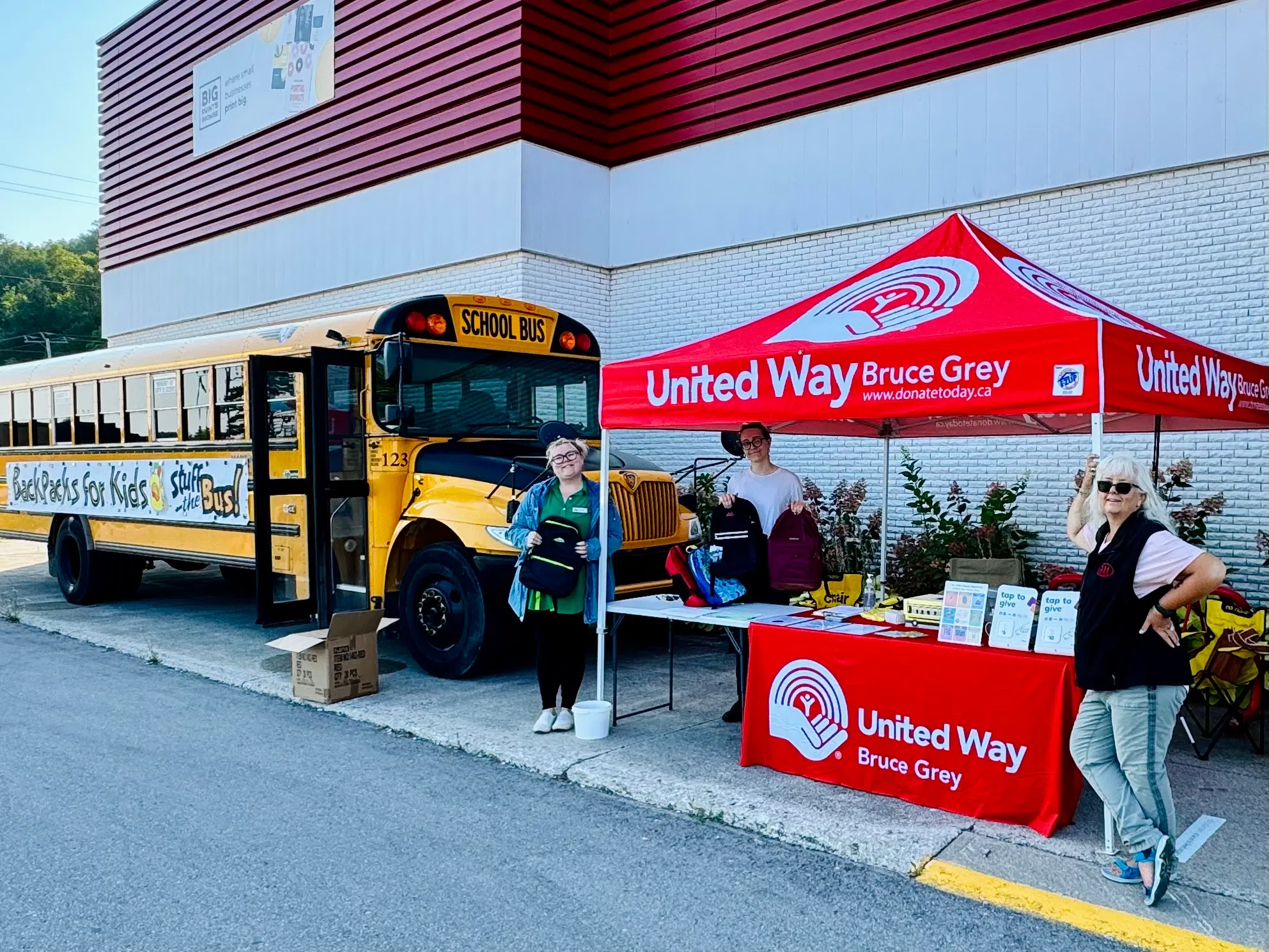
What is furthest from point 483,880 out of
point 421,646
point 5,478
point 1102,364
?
point 5,478

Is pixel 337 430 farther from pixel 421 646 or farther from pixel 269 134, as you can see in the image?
pixel 269 134

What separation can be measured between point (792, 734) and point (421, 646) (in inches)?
128

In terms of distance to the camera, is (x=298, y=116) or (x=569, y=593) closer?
(x=569, y=593)

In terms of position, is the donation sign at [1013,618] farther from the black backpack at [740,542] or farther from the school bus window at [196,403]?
the school bus window at [196,403]

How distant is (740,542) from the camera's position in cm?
589

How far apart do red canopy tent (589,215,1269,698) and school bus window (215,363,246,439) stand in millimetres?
4106

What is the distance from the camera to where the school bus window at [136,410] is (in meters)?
9.66

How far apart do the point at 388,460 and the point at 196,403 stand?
2.62m

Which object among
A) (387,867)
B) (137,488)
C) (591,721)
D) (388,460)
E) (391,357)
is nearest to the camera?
(387,867)

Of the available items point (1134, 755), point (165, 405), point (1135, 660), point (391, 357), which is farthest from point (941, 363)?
point (165, 405)

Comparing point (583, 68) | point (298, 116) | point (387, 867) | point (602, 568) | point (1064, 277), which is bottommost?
point (387, 867)

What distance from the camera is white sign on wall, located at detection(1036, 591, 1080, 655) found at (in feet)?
14.2

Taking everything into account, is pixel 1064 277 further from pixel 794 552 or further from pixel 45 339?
pixel 45 339

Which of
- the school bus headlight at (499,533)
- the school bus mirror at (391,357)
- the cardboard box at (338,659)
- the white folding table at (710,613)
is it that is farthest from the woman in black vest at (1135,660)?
the school bus mirror at (391,357)
